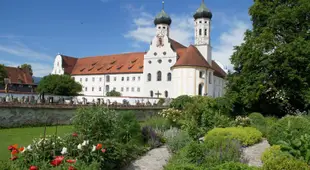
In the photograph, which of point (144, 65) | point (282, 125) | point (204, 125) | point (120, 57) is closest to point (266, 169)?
point (282, 125)

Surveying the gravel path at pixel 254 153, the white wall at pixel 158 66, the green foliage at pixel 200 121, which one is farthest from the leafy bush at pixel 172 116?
the white wall at pixel 158 66

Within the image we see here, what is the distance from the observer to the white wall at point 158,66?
51.2 metres

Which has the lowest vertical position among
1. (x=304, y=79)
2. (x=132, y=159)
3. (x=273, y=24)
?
(x=132, y=159)

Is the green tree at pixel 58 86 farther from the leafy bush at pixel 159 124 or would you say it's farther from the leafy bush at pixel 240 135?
the leafy bush at pixel 240 135

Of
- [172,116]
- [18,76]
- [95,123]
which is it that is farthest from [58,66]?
[95,123]

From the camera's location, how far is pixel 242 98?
22.2 metres

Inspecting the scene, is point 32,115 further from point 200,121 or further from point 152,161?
point 152,161

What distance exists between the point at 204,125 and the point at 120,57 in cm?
4919

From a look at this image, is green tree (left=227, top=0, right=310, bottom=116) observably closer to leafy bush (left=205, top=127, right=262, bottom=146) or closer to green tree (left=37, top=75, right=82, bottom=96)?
leafy bush (left=205, top=127, right=262, bottom=146)

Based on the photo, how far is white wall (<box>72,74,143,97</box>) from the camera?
56.0 metres

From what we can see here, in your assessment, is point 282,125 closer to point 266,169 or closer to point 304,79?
point 266,169

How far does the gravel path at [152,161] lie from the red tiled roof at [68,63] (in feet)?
188

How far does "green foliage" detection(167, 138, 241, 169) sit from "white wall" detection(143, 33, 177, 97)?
40906mm

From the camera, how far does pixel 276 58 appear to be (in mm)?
20812
